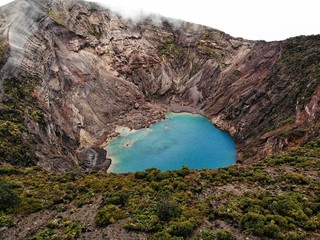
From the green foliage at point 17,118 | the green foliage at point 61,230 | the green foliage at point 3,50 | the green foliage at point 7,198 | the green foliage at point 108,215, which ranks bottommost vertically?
the green foliage at point 61,230

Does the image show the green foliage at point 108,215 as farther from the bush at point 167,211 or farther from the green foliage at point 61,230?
the bush at point 167,211

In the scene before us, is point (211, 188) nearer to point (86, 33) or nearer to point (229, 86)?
point (229, 86)

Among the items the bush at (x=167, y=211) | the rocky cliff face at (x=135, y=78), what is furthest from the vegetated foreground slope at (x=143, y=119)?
the rocky cliff face at (x=135, y=78)

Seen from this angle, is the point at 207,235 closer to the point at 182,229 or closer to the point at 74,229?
the point at 182,229

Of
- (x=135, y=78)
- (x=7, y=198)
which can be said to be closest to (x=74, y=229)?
(x=7, y=198)

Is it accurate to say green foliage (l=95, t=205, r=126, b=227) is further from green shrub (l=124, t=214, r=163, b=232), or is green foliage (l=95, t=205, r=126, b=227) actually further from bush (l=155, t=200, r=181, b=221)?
bush (l=155, t=200, r=181, b=221)
